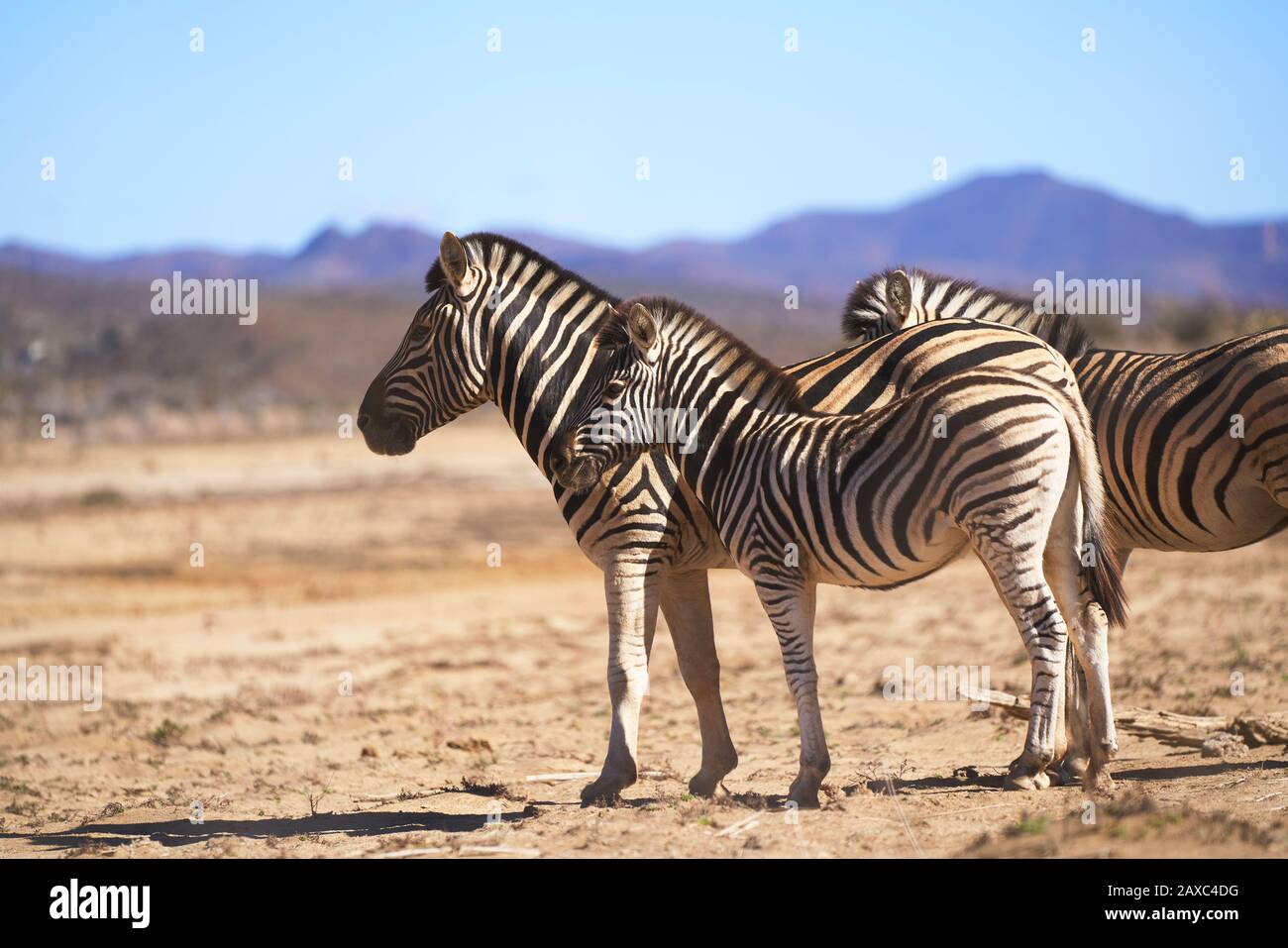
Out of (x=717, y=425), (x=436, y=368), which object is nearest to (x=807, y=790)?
(x=717, y=425)

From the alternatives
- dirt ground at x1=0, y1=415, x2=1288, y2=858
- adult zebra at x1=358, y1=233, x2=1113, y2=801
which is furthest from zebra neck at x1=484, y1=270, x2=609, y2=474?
dirt ground at x1=0, y1=415, x2=1288, y2=858

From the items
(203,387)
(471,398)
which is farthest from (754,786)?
(203,387)

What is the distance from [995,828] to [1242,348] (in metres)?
3.22

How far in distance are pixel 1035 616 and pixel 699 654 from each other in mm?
2078

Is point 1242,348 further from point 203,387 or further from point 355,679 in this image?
point 203,387

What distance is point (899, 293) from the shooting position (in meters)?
7.64

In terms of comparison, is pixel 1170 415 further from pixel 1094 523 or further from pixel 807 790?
pixel 807 790

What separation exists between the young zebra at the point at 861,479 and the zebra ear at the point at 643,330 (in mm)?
11

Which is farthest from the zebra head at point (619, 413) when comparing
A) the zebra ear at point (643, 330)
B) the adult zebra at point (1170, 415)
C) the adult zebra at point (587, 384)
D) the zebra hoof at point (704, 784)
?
the zebra hoof at point (704, 784)

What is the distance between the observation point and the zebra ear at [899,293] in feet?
25.0

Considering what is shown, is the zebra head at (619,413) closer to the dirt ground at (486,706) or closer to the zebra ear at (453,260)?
the zebra ear at (453,260)

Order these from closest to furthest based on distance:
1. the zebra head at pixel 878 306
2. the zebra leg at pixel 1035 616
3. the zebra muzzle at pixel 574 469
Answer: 1. the zebra leg at pixel 1035 616
2. the zebra muzzle at pixel 574 469
3. the zebra head at pixel 878 306

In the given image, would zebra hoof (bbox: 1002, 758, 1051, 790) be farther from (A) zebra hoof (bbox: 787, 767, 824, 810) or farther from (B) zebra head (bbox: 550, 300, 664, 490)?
(B) zebra head (bbox: 550, 300, 664, 490)

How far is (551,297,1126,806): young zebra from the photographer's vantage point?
237 inches
